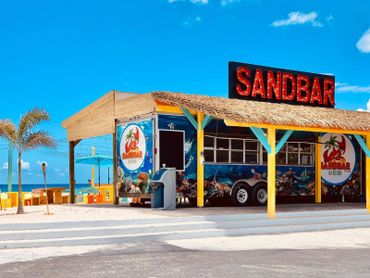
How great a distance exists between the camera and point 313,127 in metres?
15.9

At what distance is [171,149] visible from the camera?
672 inches

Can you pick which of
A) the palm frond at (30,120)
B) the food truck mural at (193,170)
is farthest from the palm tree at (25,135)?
the food truck mural at (193,170)

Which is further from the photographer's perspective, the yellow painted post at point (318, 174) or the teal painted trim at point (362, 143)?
the yellow painted post at point (318, 174)

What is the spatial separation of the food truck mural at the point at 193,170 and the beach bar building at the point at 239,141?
1.2 inches

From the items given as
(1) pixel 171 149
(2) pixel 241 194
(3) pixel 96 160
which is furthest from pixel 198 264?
(3) pixel 96 160

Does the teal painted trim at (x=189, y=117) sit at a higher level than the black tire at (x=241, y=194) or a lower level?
higher

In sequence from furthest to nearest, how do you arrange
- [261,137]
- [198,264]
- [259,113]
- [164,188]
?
[164,188], [259,113], [261,137], [198,264]

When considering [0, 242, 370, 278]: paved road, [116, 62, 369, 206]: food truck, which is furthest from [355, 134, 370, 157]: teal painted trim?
[0, 242, 370, 278]: paved road

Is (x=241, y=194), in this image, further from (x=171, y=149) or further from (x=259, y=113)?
(x=259, y=113)

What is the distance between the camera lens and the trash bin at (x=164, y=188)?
53.2 feet

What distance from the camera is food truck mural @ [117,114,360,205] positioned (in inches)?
669

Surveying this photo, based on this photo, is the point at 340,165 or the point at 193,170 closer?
the point at 193,170

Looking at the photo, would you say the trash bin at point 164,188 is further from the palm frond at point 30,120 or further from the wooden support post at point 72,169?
the wooden support post at point 72,169

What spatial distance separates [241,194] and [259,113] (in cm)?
386
